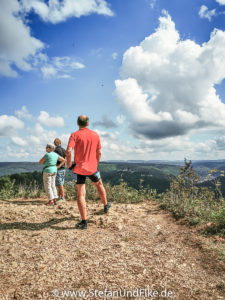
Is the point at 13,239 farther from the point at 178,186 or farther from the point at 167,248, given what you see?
the point at 178,186

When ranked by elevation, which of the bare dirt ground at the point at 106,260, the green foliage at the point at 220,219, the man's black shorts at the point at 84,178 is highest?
the man's black shorts at the point at 84,178

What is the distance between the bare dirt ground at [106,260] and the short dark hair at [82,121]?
2.29 metres

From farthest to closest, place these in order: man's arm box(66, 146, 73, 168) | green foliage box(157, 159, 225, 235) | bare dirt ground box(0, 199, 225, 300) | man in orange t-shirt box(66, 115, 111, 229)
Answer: green foliage box(157, 159, 225, 235) < man in orange t-shirt box(66, 115, 111, 229) < man's arm box(66, 146, 73, 168) < bare dirt ground box(0, 199, 225, 300)

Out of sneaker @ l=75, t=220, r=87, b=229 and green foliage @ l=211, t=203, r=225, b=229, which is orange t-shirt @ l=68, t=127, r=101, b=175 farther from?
green foliage @ l=211, t=203, r=225, b=229

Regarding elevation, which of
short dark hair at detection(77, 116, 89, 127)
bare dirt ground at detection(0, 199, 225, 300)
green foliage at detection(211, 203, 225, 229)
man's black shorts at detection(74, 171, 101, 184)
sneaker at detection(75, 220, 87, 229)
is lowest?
bare dirt ground at detection(0, 199, 225, 300)

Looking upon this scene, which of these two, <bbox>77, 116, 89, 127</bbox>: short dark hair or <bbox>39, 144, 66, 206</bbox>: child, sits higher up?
<bbox>77, 116, 89, 127</bbox>: short dark hair

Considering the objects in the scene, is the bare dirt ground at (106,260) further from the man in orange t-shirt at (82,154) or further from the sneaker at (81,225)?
the man in orange t-shirt at (82,154)

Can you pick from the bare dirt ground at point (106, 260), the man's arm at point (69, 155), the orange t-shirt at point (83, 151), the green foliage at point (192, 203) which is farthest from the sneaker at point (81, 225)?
the green foliage at point (192, 203)

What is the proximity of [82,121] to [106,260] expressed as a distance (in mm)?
2711

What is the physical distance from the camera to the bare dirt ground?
8.67 feet

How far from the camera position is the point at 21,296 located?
2.52 meters

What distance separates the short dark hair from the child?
7.45ft

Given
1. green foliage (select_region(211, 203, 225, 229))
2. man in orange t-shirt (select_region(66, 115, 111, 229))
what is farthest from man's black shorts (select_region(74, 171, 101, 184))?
green foliage (select_region(211, 203, 225, 229))

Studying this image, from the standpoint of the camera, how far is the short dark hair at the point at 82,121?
4555mm
